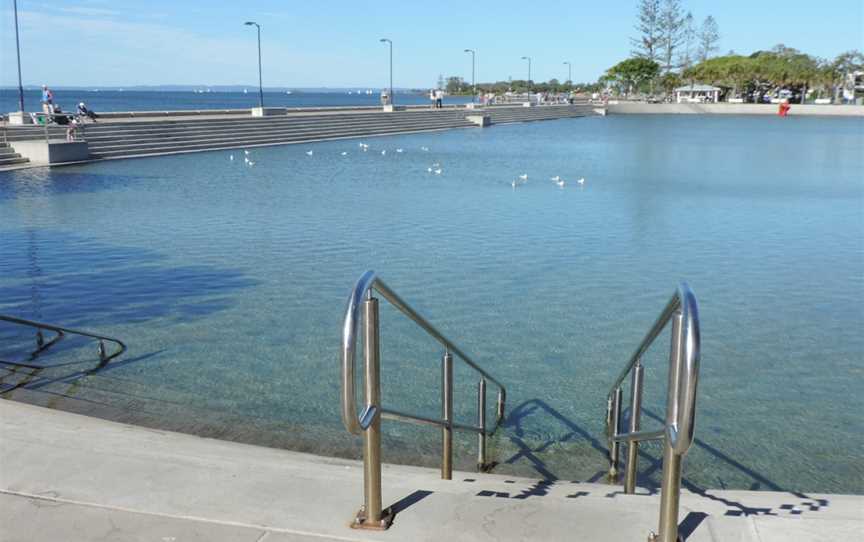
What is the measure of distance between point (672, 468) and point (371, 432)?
1.13 m

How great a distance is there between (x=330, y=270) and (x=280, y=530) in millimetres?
8103

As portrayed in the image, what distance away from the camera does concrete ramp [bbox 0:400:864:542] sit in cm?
286

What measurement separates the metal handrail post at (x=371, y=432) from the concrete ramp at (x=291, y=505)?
10cm

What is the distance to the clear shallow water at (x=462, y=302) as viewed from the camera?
5750 millimetres

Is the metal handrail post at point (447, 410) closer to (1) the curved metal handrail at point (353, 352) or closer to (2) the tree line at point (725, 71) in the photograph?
(1) the curved metal handrail at point (353, 352)

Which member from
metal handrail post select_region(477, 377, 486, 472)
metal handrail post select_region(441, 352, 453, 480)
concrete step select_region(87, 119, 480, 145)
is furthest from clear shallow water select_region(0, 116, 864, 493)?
concrete step select_region(87, 119, 480, 145)

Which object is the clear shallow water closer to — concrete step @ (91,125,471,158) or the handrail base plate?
the handrail base plate

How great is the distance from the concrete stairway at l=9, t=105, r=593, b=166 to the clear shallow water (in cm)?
712

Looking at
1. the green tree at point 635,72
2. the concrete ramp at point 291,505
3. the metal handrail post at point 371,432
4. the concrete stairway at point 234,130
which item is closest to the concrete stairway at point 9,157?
the concrete stairway at point 234,130

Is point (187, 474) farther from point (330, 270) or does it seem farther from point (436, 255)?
point (436, 255)

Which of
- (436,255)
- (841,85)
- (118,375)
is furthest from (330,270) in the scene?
(841,85)

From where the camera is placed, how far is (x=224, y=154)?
2988 cm

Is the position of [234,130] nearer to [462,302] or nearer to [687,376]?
[462,302]

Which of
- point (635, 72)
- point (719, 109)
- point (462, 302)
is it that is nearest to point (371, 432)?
point (462, 302)
